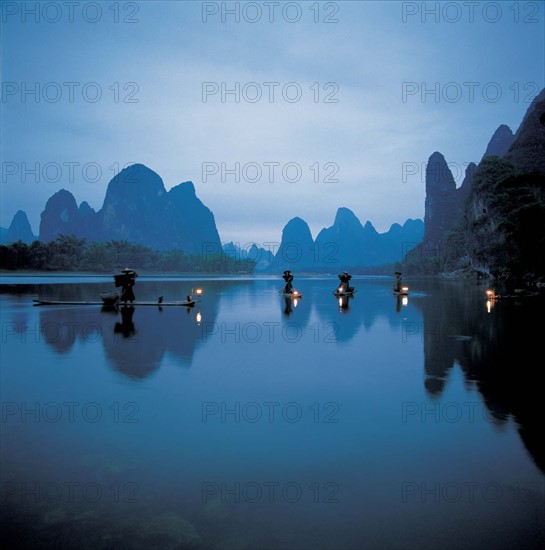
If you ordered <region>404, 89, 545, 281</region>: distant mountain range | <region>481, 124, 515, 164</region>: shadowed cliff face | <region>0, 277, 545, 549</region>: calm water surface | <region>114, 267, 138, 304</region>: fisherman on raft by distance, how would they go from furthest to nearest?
<region>481, 124, 515, 164</region>: shadowed cliff face → <region>404, 89, 545, 281</region>: distant mountain range → <region>114, 267, 138, 304</region>: fisherman on raft → <region>0, 277, 545, 549</region>: calm water surface

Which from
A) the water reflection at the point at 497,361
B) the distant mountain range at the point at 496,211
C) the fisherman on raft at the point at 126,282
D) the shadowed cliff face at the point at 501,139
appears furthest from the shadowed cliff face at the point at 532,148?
the shadowed cliff face at the point at 501,139

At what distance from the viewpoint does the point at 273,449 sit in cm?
532

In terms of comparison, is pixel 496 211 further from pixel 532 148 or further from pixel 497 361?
pixel 497 361

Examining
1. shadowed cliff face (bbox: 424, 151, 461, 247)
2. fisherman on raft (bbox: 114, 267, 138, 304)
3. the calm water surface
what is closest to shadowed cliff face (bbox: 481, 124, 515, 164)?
shadowed cliff face (bbox: 424, 151, 461, 247)

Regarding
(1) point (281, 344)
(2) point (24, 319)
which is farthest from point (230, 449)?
(2) point (24, 319)

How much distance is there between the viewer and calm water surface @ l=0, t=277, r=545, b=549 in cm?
370

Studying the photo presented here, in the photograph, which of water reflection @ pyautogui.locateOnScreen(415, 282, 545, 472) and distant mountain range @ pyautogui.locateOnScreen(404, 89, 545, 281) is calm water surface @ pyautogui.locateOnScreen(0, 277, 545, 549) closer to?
water reflection @ pyautogui.locateOnScreen(415, 282, 545, 472)

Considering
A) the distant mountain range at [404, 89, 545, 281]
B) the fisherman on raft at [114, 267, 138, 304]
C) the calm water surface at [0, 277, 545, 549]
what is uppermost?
the distant mountain range at [404, 89, 545, 281]

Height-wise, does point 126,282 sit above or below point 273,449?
above

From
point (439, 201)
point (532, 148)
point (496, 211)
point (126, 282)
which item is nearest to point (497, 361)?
point (126, 282)

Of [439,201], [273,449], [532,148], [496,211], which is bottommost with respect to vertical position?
[273,449]

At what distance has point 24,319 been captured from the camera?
19.2 meters

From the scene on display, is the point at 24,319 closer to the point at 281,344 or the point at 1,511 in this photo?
the point at 281,344

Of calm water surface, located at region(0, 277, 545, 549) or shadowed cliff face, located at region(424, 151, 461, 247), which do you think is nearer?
calm water surface, located at region(0, 277, 545, 549)
